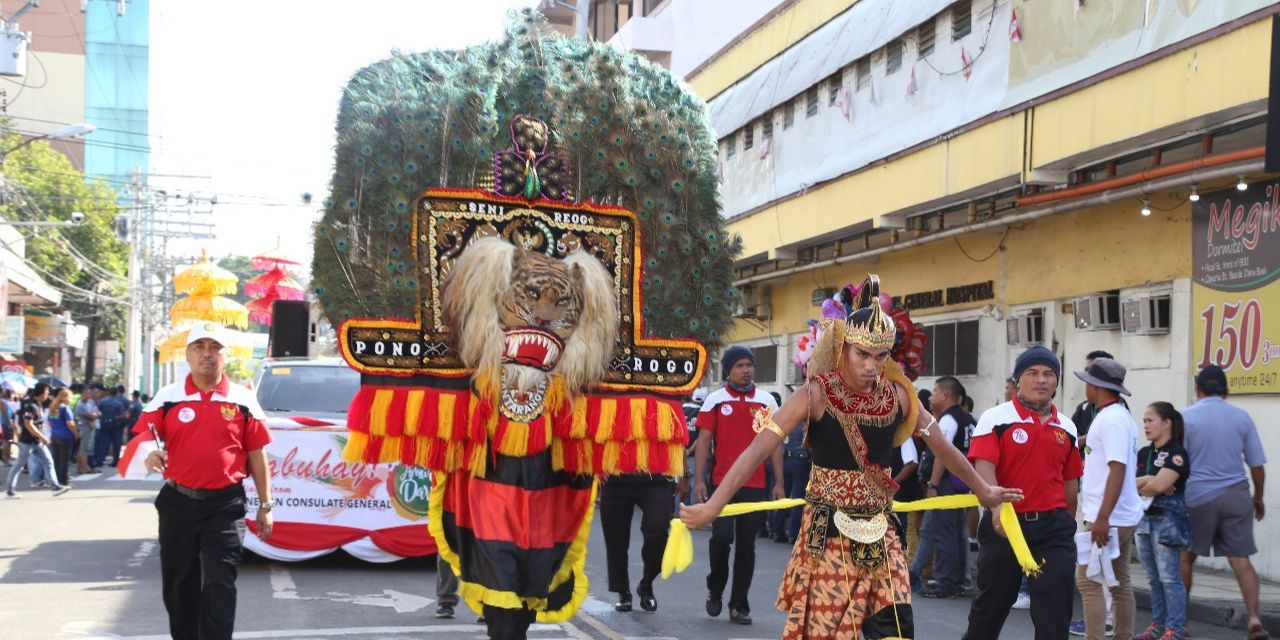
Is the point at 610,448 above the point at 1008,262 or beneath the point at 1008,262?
beneath

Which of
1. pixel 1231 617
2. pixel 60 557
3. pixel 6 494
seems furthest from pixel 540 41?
pixel 6 494

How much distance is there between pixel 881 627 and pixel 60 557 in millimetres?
9851

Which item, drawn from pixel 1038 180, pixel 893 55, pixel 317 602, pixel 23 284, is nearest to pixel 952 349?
pixel 893 55

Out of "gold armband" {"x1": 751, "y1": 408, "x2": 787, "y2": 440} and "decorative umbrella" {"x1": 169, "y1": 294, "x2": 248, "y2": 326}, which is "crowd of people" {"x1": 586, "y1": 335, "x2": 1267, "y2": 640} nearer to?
"gold armband" {"x1": 751, "y1": 408, "x2": 787, "y2": 440}

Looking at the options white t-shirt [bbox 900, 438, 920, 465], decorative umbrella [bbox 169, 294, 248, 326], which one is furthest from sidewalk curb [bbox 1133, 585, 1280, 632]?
decorative umbrella [bbox 169, 294, 248, 326]

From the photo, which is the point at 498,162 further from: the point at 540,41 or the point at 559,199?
the point at 540,41

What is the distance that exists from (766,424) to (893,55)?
1660 centimetres

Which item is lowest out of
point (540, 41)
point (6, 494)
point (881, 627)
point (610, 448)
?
point (6, 494)

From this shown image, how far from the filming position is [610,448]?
7.24m

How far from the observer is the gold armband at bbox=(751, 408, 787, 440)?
612 centimetres

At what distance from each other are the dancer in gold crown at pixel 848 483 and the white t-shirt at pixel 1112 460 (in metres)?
2.51

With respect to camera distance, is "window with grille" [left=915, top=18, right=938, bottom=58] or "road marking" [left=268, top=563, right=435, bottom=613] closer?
"road marking" [left=268, top=563, right=435, bottom=613]

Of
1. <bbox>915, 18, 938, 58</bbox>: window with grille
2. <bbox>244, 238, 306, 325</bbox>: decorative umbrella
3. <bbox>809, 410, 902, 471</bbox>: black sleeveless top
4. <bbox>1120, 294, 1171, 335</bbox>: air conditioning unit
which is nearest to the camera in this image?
<bbox>809, 410, 902, 471</bbox>: black sleeveless top

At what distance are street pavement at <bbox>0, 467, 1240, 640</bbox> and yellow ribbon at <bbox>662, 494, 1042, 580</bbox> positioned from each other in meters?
2.88
